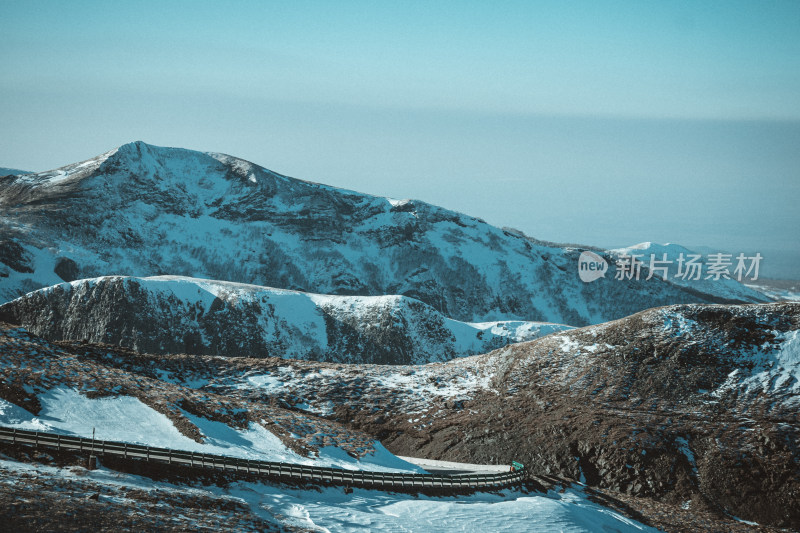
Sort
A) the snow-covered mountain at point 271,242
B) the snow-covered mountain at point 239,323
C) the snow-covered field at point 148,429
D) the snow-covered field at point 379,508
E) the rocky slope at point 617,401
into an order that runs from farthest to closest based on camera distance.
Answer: the snow-covered mountain at point 271,242, the snow-covered mountain at point 239,323, the rocky slope at point 617,401, the snow-covered field at point 148,429, the snow-covered field at point 379,508

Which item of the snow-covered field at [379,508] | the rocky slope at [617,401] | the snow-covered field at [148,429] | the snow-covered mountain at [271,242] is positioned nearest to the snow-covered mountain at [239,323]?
the rocky slope at [617,401]

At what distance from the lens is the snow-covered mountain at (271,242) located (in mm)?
158625

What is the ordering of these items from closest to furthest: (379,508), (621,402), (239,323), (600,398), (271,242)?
(379,508)
(621,402)
(600,398)
(239,323)
(271,242)

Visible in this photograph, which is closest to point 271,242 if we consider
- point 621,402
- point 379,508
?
point 621,402

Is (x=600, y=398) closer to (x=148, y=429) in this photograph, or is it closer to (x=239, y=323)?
(x=148, y=429)

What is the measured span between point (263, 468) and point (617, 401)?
34.6 m

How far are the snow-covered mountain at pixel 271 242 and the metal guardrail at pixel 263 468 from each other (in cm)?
12135

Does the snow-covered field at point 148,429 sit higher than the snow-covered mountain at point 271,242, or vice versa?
the snow-covered mountain at point 271,242

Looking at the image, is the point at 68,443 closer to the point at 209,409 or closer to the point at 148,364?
the point at 209,409

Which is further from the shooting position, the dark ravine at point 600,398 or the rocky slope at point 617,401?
the rocky slope at point 617,401

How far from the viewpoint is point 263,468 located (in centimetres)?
3472

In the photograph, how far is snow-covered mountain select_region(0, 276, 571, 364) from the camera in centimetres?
10406

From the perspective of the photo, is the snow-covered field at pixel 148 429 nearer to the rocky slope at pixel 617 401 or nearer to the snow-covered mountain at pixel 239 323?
the rocky slope at pixel 617 401

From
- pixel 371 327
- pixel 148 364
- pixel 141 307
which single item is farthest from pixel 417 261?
pixel 148 364
